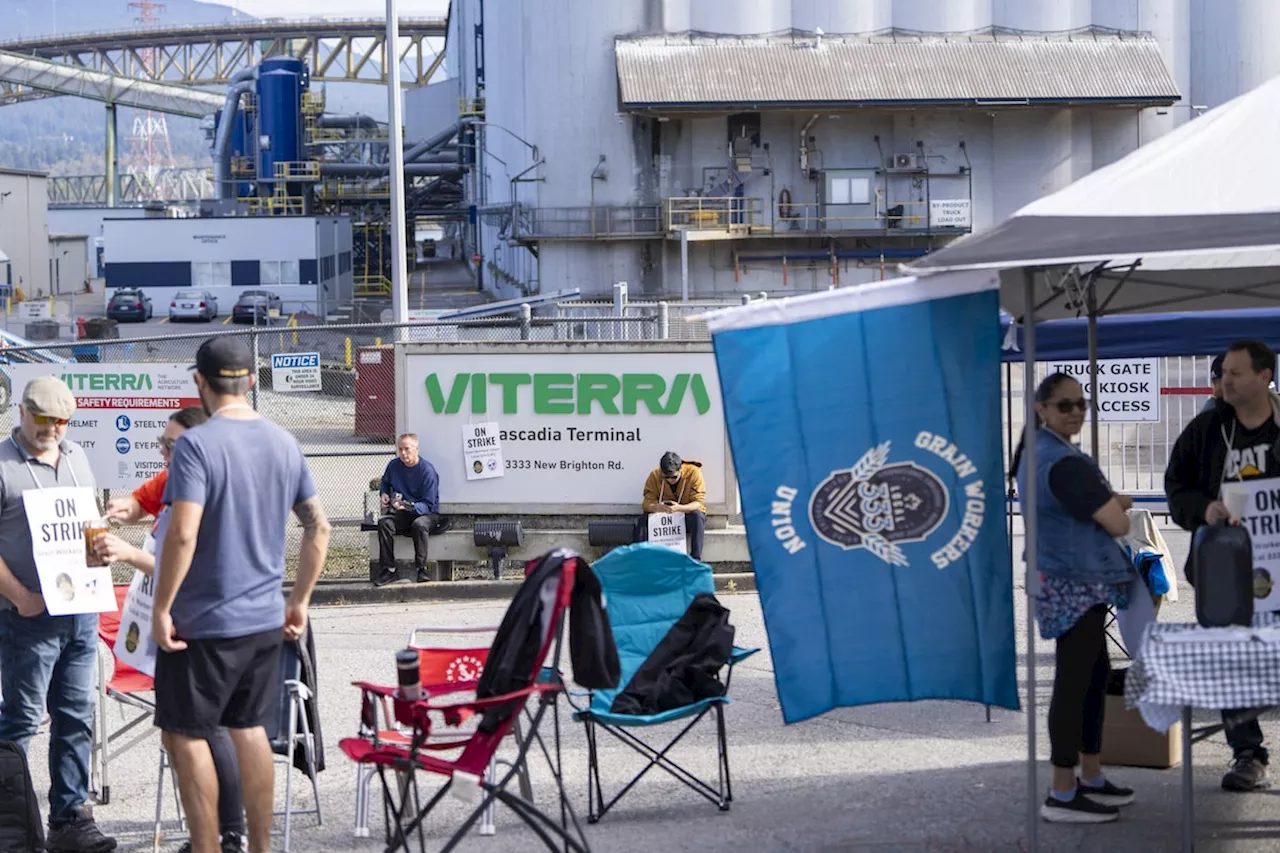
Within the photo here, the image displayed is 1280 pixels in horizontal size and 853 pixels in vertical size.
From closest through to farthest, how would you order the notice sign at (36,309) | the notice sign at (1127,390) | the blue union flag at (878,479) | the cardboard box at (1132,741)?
the blue union flag at (878,479) < the cardboard box at (1132,741) < the notice sign at (1127,390) < the notice sign at (36,309)

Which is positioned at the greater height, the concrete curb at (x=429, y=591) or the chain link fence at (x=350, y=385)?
the chain link fence at (x=350, y=385)

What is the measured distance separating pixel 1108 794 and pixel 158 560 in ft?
12.8

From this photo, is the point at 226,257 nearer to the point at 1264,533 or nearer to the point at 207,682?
the point at 207,682

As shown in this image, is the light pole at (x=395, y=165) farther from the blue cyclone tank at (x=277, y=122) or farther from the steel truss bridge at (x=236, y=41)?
the steel truss bridge at (x=236, y=41)

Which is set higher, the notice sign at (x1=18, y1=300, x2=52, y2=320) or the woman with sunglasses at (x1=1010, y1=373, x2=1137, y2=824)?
the notice sign at (x1=18, y1=300, x2=52, y2=320)

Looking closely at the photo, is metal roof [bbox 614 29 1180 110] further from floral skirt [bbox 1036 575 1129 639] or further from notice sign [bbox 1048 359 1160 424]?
floral skirt [bbox 1036 575 1129 639]

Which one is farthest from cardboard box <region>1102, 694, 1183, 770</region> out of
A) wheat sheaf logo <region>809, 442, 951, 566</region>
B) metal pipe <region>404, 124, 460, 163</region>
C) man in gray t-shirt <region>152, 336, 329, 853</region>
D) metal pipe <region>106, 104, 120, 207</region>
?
metal pipe <region>106, 104, 120, 207</region>

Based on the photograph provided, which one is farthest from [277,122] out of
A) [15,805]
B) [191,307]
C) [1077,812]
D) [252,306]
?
[1077,812]

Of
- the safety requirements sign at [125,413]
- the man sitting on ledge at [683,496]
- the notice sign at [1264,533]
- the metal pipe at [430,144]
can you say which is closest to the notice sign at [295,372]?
the safety requirements sign at [125,413]

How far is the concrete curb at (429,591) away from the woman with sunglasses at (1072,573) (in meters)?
6.68

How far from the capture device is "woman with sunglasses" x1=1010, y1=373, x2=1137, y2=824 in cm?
589

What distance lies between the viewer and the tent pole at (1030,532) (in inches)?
221

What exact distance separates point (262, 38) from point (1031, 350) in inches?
4200

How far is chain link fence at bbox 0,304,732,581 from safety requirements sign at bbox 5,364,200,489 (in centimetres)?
13
